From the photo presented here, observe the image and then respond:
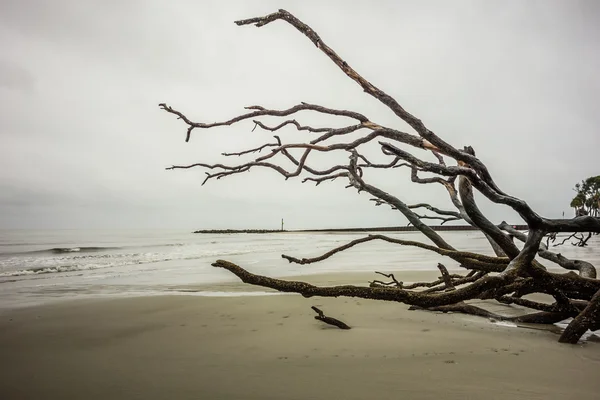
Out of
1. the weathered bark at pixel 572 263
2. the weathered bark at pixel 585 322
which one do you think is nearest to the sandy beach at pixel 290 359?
the weathered bark at pixel 585 322

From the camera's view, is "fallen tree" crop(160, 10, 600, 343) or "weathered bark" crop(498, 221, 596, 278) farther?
"weathered bark" crop(498, 221, 596, 278)

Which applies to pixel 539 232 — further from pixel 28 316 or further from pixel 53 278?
pixel 53 278

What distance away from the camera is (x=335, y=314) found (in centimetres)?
498

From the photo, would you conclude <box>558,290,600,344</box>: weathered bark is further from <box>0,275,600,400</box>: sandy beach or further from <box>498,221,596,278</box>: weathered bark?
<box>498,221,596,278</box>: weathered bark

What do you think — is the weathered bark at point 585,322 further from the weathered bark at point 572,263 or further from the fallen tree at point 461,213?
the weathered bark at point 572,263

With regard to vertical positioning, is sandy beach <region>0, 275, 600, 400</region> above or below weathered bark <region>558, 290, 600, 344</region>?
below

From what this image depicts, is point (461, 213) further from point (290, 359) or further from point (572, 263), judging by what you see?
point (290, 359)

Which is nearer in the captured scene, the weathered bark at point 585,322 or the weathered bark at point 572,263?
the weathered bark at point 585,322

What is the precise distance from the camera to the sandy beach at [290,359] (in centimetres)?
239

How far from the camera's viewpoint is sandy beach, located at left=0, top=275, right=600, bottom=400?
239 centimetres

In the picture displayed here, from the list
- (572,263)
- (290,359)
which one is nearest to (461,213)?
(572,263)

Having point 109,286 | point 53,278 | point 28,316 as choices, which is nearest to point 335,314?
Result: point 28,316

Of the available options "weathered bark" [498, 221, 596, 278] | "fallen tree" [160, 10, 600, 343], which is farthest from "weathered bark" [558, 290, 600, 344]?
"weathered bark" [498, 221, 596, 278]

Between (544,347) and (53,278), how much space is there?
12695mm
